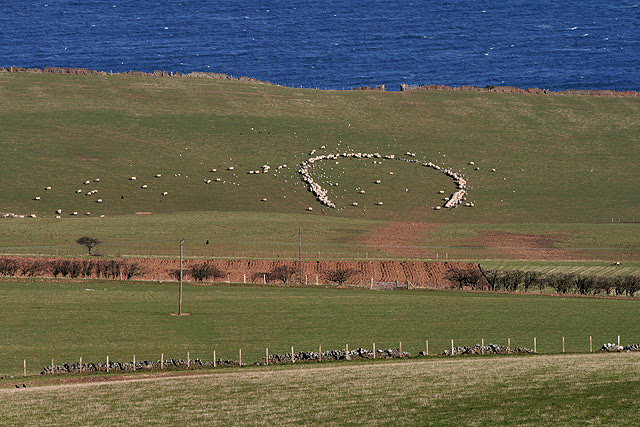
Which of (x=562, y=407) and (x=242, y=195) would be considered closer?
(x=562, y=407)

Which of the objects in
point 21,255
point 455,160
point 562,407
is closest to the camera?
point 562,407

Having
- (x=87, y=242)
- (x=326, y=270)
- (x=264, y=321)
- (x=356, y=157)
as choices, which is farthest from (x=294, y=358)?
(x=356, y=157)

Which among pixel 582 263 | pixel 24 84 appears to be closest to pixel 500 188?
pixel 582 263

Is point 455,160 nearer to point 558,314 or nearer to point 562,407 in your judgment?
point 558,314

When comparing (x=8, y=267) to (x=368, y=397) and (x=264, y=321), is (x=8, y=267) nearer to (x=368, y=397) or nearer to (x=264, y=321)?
(x=264, y=321)

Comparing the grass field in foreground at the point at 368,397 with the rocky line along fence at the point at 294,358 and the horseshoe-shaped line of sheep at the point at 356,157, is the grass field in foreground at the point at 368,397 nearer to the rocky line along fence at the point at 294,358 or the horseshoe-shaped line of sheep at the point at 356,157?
the rocky line along fence at the point at 294,358

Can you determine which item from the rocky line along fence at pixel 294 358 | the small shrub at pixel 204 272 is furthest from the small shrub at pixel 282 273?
the rocky line along fence at pixel 294 358

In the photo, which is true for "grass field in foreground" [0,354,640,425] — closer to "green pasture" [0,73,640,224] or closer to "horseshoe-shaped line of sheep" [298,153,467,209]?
"green pasture" [0,73,640,224]
